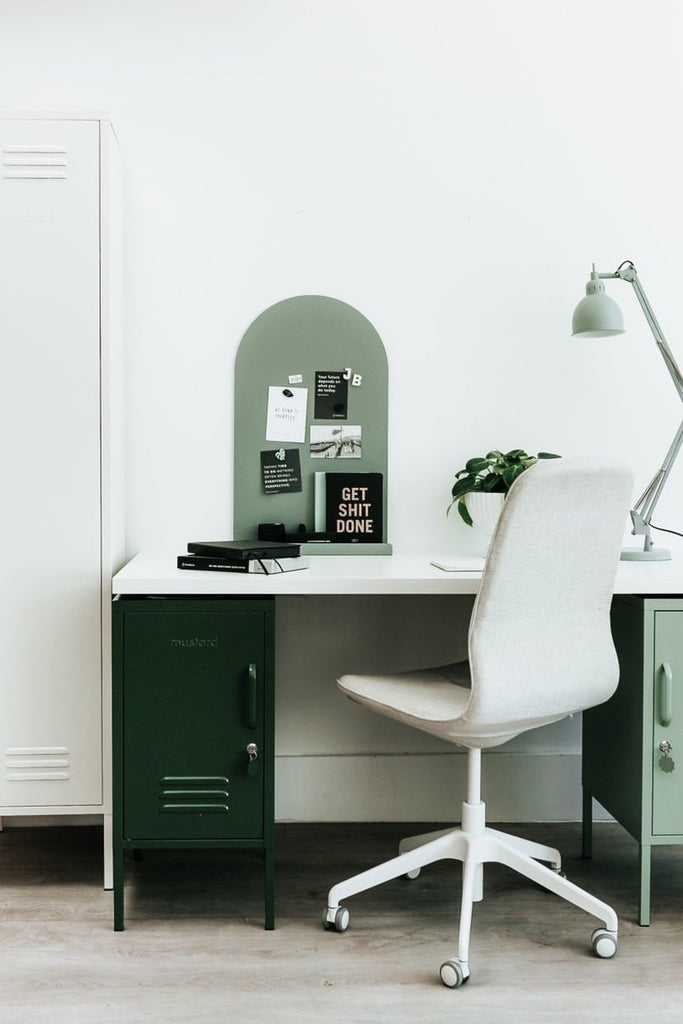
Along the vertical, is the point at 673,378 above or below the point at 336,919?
above

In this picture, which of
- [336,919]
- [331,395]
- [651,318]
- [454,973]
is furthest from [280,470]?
[454,973]

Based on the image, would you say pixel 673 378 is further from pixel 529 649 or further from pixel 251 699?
pixel 251 699

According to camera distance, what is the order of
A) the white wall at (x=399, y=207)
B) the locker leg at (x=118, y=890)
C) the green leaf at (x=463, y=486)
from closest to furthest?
the locker leg at (x=118, y=890) → the green leaf at (x=463, y=486) → the white wall at (x=399, y=207)

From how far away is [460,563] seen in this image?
2.26 m

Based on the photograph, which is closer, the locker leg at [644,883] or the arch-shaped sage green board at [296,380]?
the locker leg at [644,883]

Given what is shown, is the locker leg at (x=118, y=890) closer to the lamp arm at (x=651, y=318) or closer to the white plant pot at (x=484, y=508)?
the white plant pot at (x=484, y=508)

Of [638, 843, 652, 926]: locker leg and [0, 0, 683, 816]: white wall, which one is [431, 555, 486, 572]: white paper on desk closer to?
[0, 0, 683, 816]: white wall

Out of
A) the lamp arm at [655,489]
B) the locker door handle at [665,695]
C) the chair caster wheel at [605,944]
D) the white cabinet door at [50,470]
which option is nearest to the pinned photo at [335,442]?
the white cabinet door at [50,470]

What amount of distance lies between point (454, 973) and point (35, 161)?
202cm

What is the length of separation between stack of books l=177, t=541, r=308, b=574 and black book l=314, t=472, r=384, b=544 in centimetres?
43

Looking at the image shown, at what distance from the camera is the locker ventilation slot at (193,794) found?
192 centimetres

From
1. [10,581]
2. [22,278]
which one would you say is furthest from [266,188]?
[10,581]

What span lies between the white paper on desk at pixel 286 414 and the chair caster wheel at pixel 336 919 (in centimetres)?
125

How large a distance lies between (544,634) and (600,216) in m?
1.43
